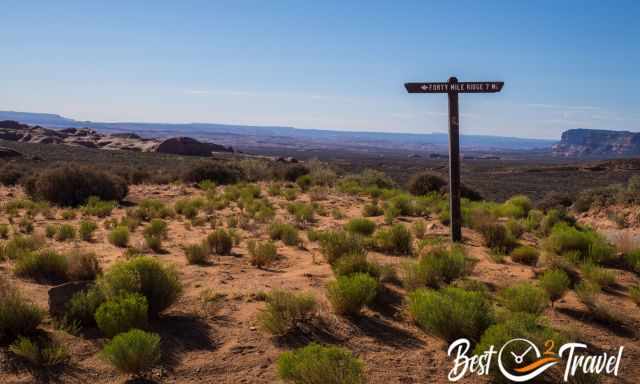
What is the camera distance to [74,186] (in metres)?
17.6

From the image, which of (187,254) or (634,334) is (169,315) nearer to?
(187,254)

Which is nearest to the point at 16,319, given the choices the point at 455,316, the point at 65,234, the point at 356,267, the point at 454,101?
the point at 356,267

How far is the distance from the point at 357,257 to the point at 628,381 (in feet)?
12.2

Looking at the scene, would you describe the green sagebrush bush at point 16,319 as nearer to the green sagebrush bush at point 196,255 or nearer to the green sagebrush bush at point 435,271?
the green sagebrush bush at point 196,255

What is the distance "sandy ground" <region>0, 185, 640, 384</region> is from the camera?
488cm

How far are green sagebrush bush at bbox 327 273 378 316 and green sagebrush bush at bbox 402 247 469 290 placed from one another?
39.9 inches

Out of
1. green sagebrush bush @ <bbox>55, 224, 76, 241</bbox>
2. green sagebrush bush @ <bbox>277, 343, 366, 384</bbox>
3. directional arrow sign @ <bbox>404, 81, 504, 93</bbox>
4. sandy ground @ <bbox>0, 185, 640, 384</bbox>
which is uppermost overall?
directional arrow sign @ <bbox>404, 81, 504, 93</bbox>

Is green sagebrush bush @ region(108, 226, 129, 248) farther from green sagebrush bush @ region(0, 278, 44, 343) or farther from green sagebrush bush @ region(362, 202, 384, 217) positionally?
green sagebrush bush @ region(362, 202, 384, 217)

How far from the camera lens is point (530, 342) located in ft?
15.7

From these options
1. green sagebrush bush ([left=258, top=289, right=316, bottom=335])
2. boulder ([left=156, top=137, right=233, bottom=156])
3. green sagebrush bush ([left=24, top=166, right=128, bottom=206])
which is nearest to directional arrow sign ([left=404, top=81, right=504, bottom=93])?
green sagebrush bush ([left=258, top=289, right=316, bottom=335])

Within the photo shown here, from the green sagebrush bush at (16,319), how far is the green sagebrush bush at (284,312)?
2387 millimetres

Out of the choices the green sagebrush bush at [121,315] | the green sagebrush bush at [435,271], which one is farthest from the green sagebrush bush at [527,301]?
the green sagebrush bush at [121,315]

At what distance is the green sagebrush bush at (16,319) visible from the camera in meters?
5.28

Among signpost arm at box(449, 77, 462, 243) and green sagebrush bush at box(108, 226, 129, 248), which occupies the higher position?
signpost arm at box(449, 77, 462, 243)
